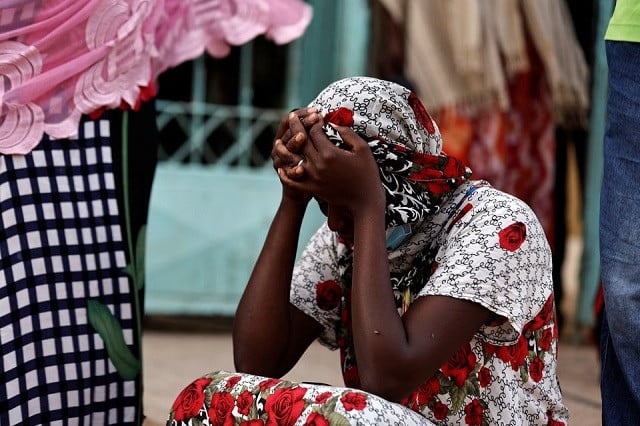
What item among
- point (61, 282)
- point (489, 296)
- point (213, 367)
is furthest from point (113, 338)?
point (213, 367)

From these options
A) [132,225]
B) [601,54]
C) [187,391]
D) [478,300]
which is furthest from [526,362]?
[601,54]

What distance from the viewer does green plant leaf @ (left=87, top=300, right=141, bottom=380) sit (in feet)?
8.78

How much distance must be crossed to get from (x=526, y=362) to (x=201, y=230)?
3522 millimetres

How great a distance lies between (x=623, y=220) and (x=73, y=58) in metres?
1.32

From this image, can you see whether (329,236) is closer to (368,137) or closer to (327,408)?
(368,137)

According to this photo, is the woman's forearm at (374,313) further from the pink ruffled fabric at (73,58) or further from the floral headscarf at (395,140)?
the pink ruffled fabric at (73,58)

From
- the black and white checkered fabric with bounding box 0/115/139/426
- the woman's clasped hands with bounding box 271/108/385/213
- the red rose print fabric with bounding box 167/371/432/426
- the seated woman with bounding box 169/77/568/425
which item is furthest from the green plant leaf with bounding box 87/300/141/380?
the woman's clasped hands with bounding box 271/108/385/213

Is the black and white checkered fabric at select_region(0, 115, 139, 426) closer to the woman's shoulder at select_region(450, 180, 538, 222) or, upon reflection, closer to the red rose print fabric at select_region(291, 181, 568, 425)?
the red rose print fabric at select_region(291, 181, 568, 425)

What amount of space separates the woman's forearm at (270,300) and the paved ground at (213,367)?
3.97 feet

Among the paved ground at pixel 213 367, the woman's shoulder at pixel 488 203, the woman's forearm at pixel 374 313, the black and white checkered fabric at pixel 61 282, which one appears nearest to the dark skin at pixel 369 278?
the woman's forearm at pixel 374 313

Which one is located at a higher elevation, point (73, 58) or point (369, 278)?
point (73, 58)

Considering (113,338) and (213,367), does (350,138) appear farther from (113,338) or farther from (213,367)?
(213,367)

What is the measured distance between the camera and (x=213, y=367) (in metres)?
4.81

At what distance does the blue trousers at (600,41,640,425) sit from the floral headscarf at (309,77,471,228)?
0.41 metres
